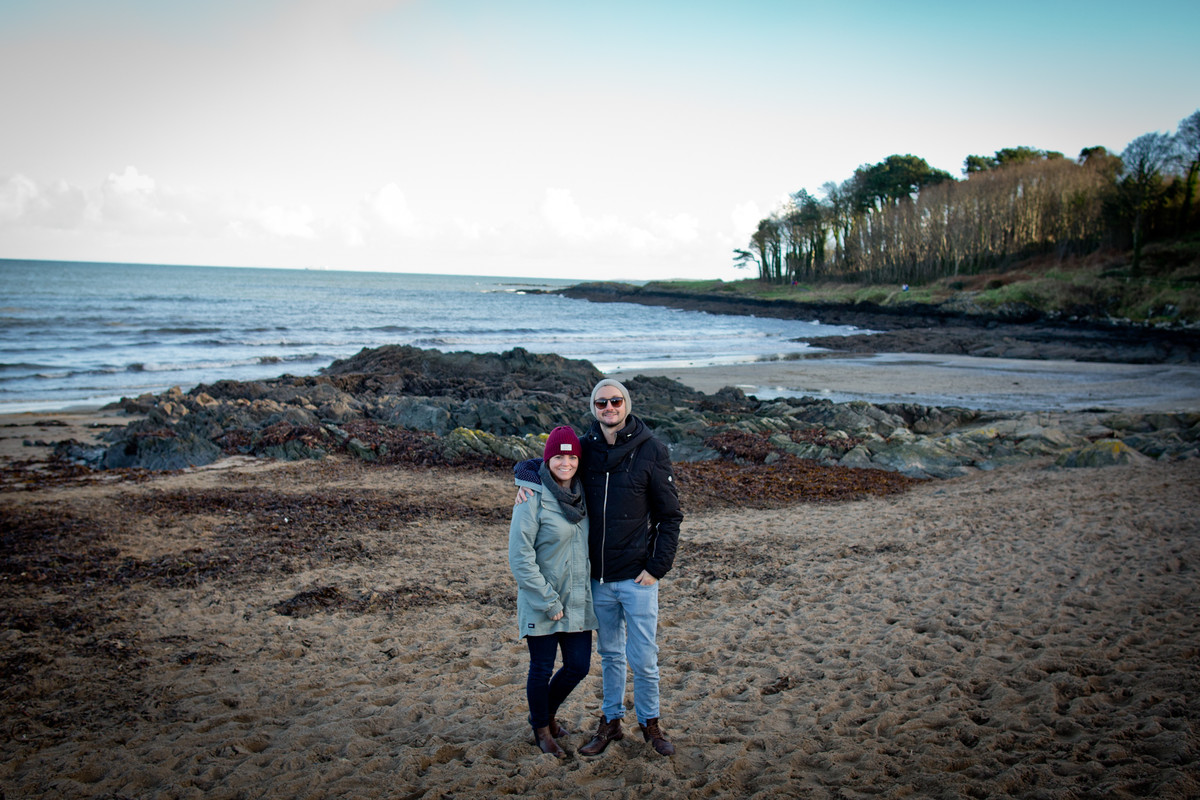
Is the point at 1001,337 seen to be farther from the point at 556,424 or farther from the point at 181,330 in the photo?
the point at 181,330

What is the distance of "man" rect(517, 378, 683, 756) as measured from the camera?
3.41m

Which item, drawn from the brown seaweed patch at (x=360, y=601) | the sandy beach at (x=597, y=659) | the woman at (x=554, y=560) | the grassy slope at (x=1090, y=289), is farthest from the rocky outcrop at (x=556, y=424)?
the grassy slope at (x=1090, y=289)

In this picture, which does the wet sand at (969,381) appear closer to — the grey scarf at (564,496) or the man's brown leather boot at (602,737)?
the man's brown leather boot at (602,737)

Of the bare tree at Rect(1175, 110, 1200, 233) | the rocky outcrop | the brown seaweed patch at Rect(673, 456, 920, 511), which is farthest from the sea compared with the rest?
the bare tree at Rect(1175, 110, 1200, 233)

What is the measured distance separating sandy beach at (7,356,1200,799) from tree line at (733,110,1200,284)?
149 ft

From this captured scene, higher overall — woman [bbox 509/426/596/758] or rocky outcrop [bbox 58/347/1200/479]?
woman [bbox 509/426/596/758]

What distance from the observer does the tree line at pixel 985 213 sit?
45650mm

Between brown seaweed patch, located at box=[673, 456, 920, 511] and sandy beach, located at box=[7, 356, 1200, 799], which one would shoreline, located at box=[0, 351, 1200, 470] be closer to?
sandy beach, located at box=[7, 356, 1200, 799]

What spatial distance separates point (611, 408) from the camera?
3422mm

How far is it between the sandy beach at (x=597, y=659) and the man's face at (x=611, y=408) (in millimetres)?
1768

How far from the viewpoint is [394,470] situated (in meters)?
11.6

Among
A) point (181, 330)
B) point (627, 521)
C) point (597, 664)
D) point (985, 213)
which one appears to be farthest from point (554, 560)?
point (985, 213)

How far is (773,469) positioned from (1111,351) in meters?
24.3

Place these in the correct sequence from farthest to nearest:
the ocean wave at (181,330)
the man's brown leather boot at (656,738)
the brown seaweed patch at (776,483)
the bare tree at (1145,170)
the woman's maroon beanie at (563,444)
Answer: the bare tree at (1145,170), the ocean wave at (181,330), the brown seaweed patch at (776,483), the man's brown leather boot at (656,738), the woman's maroon beanie at (563,444)
